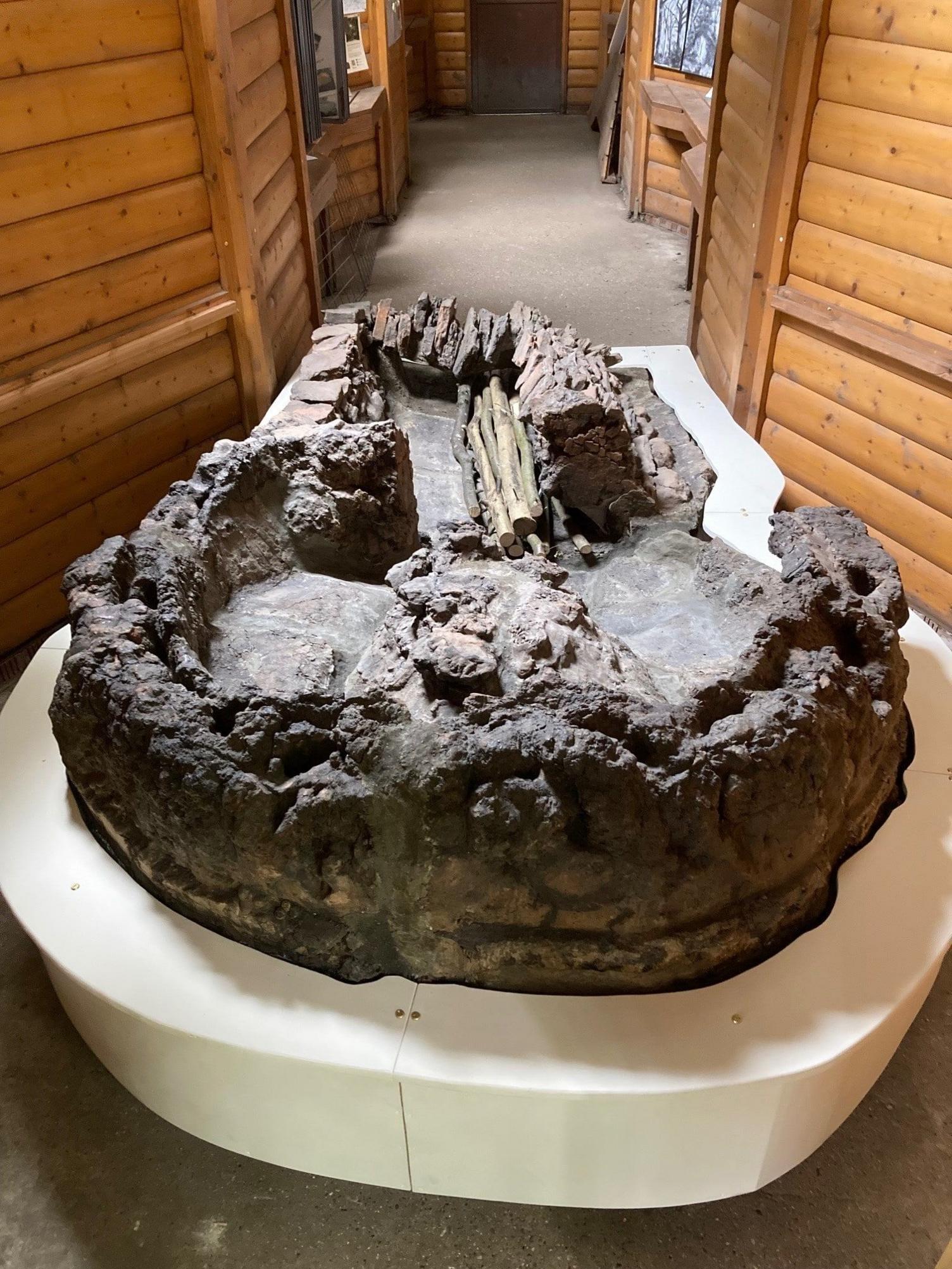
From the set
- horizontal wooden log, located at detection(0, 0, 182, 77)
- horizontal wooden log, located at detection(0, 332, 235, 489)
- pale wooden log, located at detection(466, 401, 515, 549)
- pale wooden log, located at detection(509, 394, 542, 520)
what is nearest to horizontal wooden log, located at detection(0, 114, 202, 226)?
horizontal wooden log, located at detection(0, 0, 182, 77)

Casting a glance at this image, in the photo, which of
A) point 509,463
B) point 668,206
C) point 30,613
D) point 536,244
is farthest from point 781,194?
point 668,206

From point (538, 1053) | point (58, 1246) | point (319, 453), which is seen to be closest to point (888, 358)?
point (319, 453)

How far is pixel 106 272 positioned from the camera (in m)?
4.05

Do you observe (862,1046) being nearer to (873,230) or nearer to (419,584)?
(419,584)

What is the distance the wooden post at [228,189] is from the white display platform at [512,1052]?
3188 millimetres

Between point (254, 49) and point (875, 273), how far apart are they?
3192 millimetres

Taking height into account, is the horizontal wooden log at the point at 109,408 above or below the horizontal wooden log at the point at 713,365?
above

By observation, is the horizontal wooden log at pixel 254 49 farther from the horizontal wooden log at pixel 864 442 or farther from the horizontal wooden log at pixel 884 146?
the horizontal wooden log at pixel 864 442

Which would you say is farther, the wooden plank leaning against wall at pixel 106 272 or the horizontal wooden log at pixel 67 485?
the horizontal wooden log at pixel 67 485

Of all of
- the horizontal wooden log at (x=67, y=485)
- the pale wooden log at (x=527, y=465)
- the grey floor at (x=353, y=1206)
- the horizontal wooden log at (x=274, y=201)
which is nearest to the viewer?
the grey floor at (x=353, y=1206)

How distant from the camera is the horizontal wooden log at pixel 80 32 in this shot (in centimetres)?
343

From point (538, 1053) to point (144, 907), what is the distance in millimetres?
1005

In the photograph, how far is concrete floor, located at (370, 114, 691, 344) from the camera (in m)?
7.60

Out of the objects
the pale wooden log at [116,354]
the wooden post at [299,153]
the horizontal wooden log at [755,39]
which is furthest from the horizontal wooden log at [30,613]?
the horizontal wooden log at [755,39]
